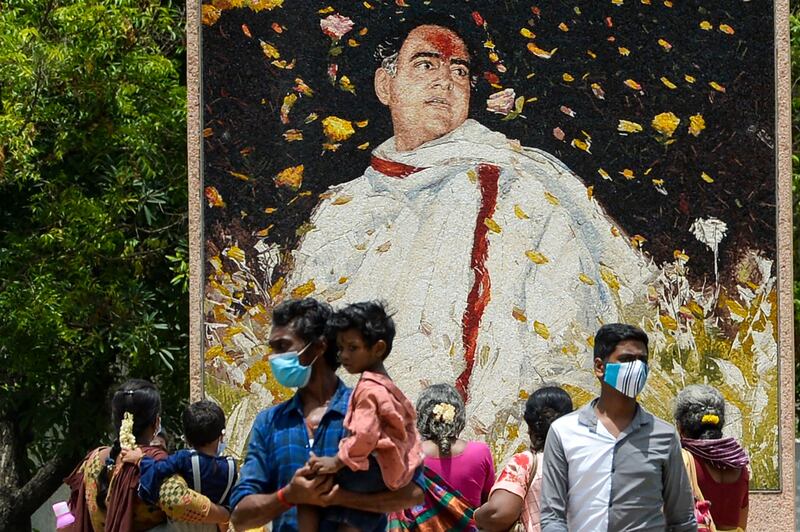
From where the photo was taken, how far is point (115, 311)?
1430 cm

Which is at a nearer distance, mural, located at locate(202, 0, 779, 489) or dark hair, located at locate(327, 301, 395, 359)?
dark hair, located at locate(327, 301, 395, 359)

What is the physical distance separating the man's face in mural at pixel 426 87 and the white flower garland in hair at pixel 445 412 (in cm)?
414

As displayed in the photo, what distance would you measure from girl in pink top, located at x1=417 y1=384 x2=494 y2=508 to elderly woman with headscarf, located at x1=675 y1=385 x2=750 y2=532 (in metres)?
0.98

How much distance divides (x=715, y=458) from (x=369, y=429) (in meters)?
2.65

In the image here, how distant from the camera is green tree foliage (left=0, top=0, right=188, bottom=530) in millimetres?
13586

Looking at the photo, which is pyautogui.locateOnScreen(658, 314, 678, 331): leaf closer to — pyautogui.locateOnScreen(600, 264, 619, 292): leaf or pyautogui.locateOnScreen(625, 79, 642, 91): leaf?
pyautogui.locateOnScreen(600, 264, 619, 292): leaf

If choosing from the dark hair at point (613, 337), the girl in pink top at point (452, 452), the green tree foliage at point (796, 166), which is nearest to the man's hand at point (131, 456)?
the girl in pink top at point (452, 452)

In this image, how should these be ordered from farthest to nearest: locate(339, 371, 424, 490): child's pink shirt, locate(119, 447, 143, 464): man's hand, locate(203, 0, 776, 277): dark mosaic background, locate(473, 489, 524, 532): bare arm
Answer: locate(203, 0, 776, 277): dark mosaic background < locate(119, 447, 143, 464): man's hand < locate(473, 489, 524, 532): bare arm < locate(339, 371, 424, 490): child's pink shirt

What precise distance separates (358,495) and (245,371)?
5900 millimetres

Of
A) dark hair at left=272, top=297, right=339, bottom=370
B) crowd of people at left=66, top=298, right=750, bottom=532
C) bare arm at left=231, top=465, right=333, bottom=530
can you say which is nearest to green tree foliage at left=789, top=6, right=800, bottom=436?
crowd of people at left=66, top=298, right=750, bottom=532

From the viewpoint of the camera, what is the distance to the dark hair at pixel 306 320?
543 cm

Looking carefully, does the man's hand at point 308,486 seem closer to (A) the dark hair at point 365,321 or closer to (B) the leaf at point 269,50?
(A) the dark hair at point 365,321

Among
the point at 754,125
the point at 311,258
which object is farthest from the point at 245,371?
the point at 754,125

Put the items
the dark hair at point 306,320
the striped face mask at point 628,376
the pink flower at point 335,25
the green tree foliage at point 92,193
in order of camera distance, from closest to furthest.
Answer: the dark hair at point 306,320, the striped face mask at point 628,376, the pink flower at point 335,25, the green tree foliage at point 92,193
